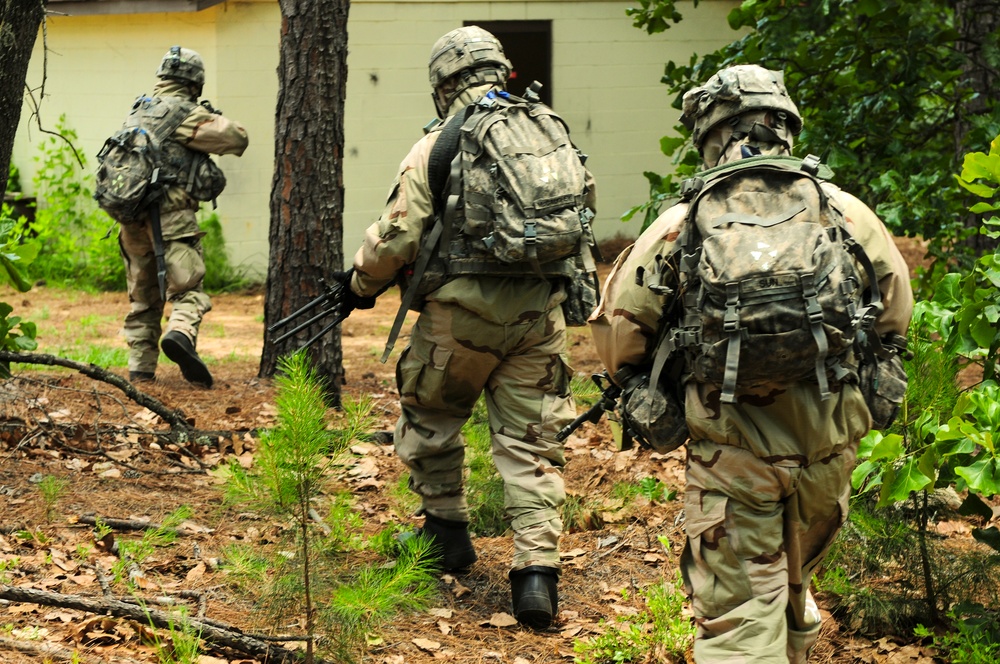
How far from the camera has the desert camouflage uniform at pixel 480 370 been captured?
4.44m

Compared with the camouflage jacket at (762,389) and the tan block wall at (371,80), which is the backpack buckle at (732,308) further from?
the tan block wall at (371,80)

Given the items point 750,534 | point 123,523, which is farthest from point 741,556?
point 123,523

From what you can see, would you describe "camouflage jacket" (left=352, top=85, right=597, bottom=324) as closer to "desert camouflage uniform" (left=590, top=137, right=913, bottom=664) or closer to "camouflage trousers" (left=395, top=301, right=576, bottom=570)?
"camouflage trousers" (left=395, top=301, right=576, bottom=570)

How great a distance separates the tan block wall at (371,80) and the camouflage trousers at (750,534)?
9821 millimetres

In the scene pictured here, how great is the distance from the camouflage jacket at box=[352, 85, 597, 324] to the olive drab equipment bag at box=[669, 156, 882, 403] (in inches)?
52.0

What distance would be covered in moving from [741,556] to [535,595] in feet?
4.35

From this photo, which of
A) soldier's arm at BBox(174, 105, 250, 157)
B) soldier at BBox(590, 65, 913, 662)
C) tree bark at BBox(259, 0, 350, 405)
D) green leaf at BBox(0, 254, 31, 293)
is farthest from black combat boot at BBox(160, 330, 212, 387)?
soldier at BBox(590, 65, 913, 662)

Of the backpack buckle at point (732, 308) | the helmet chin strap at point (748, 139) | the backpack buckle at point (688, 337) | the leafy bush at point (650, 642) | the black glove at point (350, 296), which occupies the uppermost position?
the helmet chin strap at point (748, 139)

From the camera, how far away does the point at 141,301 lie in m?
8.20

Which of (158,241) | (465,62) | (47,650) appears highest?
(465,62)

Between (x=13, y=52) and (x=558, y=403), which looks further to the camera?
(x=558, y=403)

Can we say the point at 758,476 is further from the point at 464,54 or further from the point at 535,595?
the point at 464,54

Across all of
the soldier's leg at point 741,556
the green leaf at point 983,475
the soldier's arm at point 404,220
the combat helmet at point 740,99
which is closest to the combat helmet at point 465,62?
the soldier's arm at point 404,220

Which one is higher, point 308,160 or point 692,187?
point 692,187
